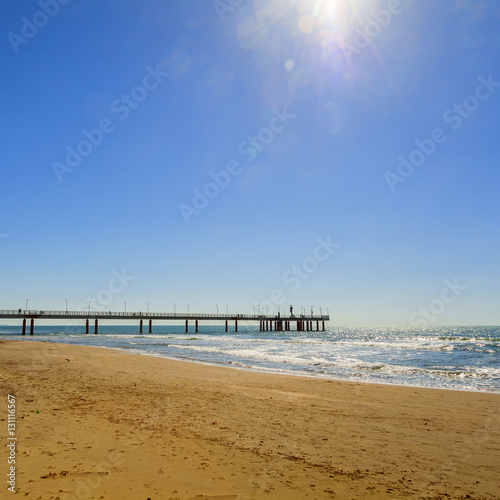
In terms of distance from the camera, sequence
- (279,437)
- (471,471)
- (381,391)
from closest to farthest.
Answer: (471,471) < (279,437) < (381,391)

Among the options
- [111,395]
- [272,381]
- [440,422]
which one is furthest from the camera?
[272,381]

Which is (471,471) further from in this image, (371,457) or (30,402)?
(30,402)

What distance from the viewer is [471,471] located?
21.3 feet

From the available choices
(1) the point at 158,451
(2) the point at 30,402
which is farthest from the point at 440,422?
(2) the point at 30,402

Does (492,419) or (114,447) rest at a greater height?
(114,447)

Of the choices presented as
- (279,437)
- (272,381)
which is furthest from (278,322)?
(279,437)

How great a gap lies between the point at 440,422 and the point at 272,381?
Result: 25.8 ft

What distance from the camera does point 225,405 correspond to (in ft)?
36.1

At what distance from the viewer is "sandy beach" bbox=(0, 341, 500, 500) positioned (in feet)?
17.7

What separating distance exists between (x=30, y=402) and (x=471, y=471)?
393 inches

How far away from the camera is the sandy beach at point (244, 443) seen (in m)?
5.39

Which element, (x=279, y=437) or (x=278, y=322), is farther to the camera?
(x=278, y=322)

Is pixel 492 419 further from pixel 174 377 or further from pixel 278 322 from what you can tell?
pixel 278 322

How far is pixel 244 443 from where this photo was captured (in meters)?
7.37
